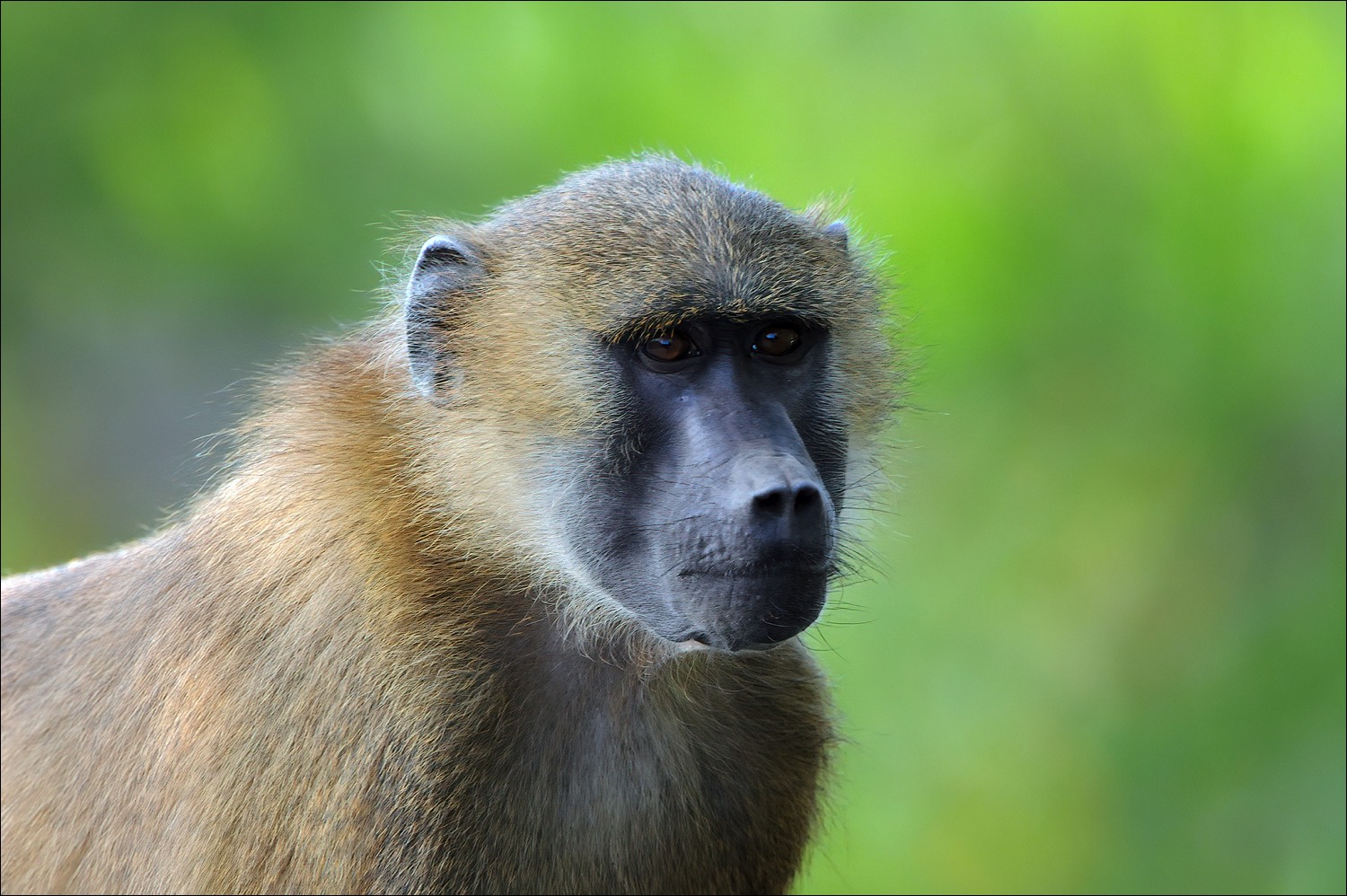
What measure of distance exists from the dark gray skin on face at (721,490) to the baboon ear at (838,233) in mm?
403

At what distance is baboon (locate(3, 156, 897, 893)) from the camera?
3.34 meters

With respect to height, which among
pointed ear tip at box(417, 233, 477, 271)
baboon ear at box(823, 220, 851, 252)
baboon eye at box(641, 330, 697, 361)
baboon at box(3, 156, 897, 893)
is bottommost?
baboon at box(3, 156, 897, 893)

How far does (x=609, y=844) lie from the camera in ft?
11.9

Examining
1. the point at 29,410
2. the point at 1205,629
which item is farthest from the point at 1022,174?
the point at 29,410

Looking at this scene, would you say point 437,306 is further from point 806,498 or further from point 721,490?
point 806,498

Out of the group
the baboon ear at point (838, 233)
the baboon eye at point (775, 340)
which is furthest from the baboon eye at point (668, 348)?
the baboon ear at point (838, 233)

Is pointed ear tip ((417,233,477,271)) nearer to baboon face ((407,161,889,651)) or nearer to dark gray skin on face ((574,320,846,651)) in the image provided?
baboon face ((407,161,889,651))

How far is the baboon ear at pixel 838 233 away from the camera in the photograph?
3969 mm

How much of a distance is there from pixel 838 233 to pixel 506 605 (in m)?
1.46

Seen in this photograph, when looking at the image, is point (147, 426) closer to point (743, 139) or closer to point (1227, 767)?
point (743, 139)

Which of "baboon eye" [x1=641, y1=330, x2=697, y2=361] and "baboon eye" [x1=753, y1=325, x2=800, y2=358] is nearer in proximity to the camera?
"baboon eye" [x1=641, y1=330, x2=697, y2=361]

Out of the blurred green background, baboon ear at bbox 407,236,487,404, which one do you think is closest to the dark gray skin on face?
baboon ear at bbox 407,236,487,404

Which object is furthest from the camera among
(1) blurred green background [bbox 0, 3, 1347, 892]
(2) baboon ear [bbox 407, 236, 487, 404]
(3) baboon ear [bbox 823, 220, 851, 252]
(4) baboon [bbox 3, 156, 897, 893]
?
(1) blurred green background [bbox 0, 3, 1347, 892]

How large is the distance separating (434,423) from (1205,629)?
5485 mm
